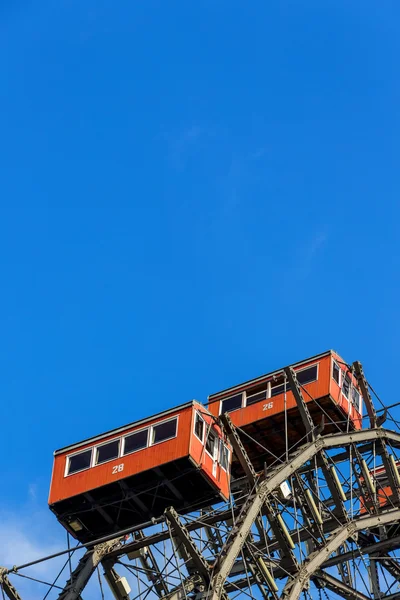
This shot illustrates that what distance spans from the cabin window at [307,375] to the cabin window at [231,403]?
2.56 meters

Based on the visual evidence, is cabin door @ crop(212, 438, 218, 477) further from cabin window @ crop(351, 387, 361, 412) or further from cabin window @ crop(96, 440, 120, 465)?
cabin window @ crop(351, 387, 361, 412)

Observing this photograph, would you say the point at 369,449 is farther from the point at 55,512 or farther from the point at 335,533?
the point at 55,512

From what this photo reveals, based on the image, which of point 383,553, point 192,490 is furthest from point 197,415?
point 383,553

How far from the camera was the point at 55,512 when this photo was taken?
130ft

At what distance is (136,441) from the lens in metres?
39.5

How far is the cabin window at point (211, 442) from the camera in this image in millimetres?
39688

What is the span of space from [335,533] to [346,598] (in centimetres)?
410

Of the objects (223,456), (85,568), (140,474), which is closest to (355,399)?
(223,456)

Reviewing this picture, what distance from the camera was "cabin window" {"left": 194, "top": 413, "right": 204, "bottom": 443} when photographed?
1545 inches

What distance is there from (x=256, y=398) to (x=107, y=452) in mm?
7666

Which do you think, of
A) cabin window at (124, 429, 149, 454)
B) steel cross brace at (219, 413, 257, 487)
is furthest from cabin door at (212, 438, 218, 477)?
cabin window at (124, 429, 149, 454)

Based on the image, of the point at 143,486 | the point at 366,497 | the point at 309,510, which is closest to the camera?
the point at 143,486

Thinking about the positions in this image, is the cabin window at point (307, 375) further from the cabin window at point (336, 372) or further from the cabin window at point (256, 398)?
the cabin window at point (256, 398)

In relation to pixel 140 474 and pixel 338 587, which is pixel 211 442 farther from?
pixel 338 587
